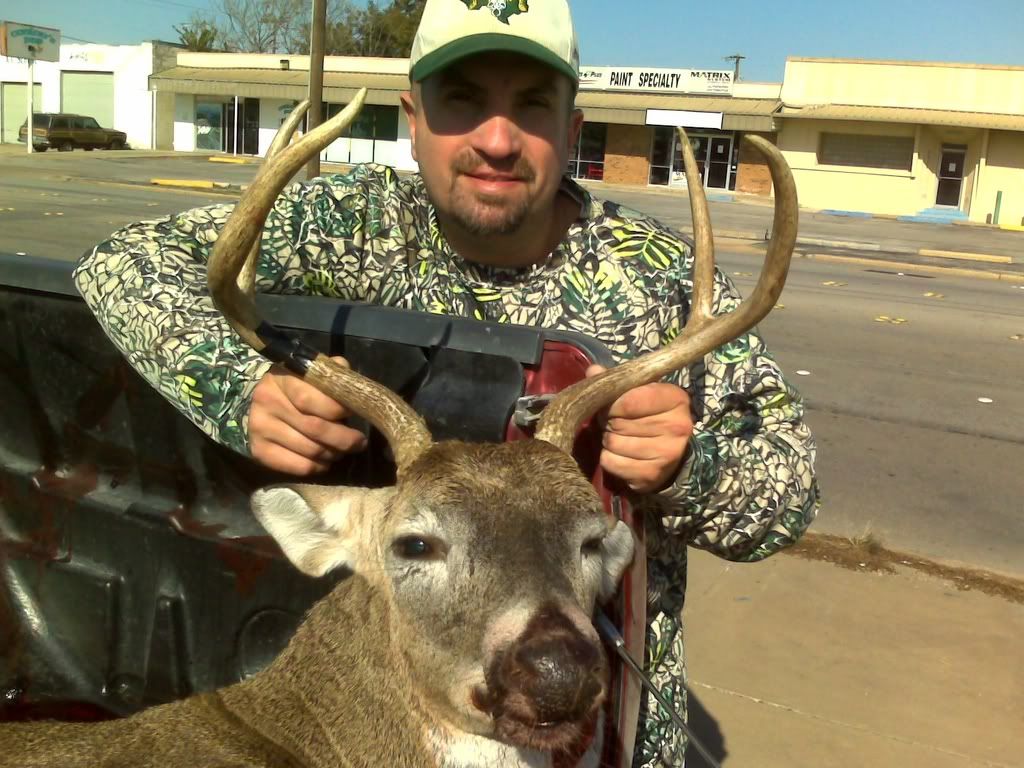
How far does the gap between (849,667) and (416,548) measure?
301 centimetres

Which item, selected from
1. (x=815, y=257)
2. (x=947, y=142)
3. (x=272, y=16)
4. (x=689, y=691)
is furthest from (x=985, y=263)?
(x=272, y=16)

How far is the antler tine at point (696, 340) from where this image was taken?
2.46 m

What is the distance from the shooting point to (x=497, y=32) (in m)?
2.98

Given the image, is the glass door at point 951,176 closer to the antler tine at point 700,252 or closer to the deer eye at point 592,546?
the antler tine at point 700,252

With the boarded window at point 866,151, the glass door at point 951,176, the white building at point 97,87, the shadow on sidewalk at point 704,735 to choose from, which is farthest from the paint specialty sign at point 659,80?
the shadow on sidewalk at point 704,735

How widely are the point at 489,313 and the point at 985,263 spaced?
24.2m

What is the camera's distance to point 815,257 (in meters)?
23.4

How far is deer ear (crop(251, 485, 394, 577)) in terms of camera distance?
2.65 m

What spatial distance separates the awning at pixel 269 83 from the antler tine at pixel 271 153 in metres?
44.3

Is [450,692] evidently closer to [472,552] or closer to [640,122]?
[472,552]

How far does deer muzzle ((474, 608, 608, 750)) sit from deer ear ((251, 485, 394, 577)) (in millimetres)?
577

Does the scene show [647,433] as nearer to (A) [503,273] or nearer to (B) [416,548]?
(B) [416,548]

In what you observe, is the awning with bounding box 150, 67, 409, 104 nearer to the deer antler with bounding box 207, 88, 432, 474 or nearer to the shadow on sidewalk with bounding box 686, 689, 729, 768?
the shadow on sidewalk with bounding box 686, 689, 729, 768

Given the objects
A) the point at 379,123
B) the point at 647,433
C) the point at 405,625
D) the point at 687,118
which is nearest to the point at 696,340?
the point at 647,433
